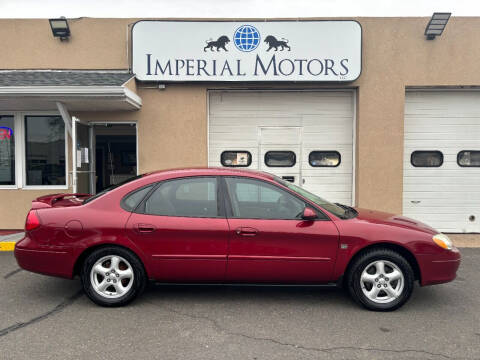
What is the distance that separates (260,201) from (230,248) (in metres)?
0.61

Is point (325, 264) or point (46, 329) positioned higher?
point (325, 264)

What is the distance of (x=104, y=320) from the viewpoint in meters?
3.82

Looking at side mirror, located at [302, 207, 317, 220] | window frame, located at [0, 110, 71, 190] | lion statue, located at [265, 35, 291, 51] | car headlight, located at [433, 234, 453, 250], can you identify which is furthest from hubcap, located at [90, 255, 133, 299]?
lion statue, located at [265, 35, 291, 51]

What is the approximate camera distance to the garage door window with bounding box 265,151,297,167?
8.36m

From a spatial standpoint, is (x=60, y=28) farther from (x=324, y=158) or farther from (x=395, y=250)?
(x=395, y=250)

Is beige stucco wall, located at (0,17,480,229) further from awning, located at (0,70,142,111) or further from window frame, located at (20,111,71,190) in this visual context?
awning, located at (0,70,142,111)

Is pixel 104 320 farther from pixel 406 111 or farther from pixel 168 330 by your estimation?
pixel 406 111

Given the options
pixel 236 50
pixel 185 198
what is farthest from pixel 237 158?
pixel 185 198

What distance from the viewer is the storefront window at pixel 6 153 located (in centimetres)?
821

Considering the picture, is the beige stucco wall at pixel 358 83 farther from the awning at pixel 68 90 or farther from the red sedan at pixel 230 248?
the red sedan at pixel 230 248

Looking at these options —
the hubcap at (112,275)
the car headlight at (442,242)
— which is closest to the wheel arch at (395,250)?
the car headlight at (442,242)

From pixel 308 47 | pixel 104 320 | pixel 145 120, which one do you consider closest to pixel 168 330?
pixel 104 320

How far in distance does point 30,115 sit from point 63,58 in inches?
55.0

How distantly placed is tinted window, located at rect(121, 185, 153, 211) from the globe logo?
4.71 meters
